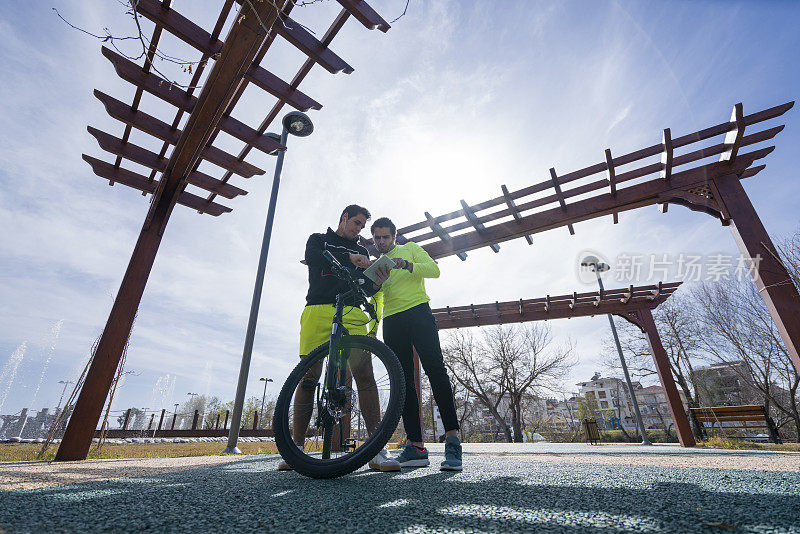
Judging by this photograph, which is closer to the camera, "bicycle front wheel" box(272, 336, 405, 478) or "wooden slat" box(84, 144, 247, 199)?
"bicycle front wheel" box(272, 336, 405, 478)

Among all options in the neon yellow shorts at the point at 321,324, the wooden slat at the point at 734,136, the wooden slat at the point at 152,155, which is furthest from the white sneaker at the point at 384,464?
the wooden slat at the point at 734,136

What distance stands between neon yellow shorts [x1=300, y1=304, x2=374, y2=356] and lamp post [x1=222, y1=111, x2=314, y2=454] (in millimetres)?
2875

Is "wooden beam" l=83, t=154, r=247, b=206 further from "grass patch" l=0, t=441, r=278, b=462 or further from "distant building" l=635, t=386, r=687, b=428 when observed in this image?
"distant building" l=635, t=386, r=687, b=428

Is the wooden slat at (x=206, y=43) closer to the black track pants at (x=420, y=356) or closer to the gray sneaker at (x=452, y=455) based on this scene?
the black track pants at (x=420, y=356)

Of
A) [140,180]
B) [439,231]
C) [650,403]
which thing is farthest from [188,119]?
[650,403]

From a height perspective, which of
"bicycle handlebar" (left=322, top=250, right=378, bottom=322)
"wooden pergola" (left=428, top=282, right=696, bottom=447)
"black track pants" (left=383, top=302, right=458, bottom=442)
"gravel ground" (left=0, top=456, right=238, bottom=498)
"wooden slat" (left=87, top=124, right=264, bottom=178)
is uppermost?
"wooden slat" (left=87, top=124, right=264, bottom=178)

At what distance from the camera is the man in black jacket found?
6.77 ft

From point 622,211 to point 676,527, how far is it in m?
5.77

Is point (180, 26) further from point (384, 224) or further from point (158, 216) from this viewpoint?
point (384, 224)

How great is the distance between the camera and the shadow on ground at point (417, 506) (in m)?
0.85

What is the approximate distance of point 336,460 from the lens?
1609 millimetres

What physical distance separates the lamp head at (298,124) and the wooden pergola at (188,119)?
1.69 metres

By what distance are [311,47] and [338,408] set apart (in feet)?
10.2

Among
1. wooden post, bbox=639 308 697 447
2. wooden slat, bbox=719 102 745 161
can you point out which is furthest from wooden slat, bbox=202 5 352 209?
wooden post, bbox=639 308 697 447
